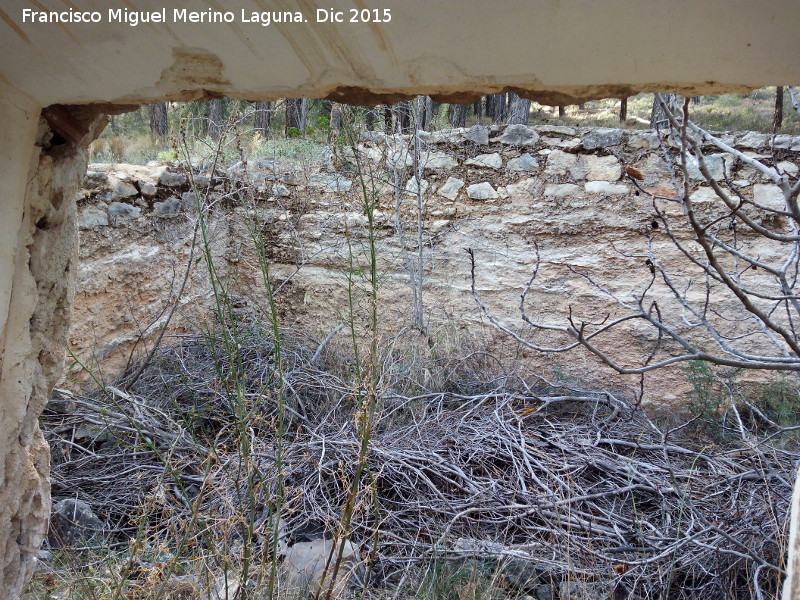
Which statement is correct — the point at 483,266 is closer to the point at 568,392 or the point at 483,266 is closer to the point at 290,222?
the point at 568,392

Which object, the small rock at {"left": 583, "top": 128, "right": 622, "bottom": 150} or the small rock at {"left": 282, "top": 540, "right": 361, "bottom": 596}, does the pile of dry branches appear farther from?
the small rock at {"left": 583, "top": 128, "right": 622, "bottom": 150}

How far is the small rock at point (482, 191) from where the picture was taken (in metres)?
4.41

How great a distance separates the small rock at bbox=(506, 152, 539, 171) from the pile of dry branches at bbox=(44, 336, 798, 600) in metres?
1.73

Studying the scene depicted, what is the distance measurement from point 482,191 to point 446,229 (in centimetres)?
40

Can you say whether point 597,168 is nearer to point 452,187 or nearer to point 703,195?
point 703,195

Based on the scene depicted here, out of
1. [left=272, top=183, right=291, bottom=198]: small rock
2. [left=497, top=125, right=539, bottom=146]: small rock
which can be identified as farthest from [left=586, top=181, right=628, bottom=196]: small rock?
[left=272, top=183, right=291, bottom=198]: small rock

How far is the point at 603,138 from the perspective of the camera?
13.8ft

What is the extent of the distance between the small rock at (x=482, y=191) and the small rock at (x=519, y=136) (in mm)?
355

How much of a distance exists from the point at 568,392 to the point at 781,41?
3.10 meters

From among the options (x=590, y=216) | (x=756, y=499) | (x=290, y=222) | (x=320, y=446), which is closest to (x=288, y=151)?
(x=290, y=222)

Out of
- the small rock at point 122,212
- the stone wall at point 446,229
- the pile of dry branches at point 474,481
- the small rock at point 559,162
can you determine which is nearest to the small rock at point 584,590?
the pile of dry branches at point 474,481

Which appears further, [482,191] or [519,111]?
[519,111]

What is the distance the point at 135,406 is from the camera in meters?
3.01

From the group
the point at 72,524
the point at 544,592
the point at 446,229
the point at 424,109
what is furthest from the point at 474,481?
the point at 424,109
